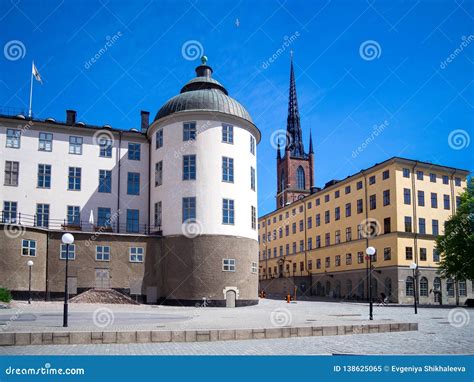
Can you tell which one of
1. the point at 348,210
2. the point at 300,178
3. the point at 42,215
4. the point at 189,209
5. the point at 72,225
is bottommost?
the point at 72,225

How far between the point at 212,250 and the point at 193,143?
8516mm

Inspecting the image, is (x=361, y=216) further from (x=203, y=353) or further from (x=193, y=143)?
(x=203, y=353)

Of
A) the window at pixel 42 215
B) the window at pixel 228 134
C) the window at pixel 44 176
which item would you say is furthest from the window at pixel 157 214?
the window at pixel 44 176

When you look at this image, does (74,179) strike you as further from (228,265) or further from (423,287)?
(423,287)

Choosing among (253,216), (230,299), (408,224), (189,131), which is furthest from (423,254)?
(189,131)

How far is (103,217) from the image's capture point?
42.9 meters

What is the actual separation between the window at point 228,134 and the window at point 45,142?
14689 millimetres

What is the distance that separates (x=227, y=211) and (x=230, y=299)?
6709 millimetres

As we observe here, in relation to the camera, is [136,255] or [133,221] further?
[133,221]

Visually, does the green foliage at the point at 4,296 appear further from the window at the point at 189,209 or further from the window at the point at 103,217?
the window at the point at 189,209

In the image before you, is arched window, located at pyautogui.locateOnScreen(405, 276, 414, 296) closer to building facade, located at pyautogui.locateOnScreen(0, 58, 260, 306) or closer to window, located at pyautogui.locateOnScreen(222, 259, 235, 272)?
building facade, located at pyautogui.locateOnScreen(0, 58, 260, 306)

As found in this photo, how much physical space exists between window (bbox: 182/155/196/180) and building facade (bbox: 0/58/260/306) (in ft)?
0.36

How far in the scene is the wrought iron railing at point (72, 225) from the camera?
4041cm

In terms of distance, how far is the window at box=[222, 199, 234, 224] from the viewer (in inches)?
1545
